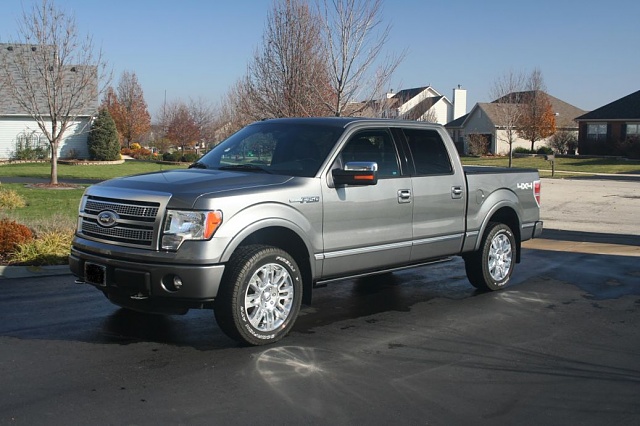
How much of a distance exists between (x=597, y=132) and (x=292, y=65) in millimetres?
48003

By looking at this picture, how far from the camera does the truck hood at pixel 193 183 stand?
19.2 ft

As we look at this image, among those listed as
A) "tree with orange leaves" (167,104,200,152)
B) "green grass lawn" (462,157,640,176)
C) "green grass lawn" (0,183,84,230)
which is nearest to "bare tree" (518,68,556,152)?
"green grass lawn" (462,157,640,176)

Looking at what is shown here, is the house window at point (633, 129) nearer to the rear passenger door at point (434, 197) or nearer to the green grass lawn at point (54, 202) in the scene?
the green grass lawn at point (54, 202)

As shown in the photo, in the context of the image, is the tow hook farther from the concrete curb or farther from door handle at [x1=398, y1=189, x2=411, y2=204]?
the concrete curb

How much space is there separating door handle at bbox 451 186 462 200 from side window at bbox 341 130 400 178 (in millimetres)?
893

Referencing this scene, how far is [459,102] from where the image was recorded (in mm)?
89500

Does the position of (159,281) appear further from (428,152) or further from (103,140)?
(103,140)

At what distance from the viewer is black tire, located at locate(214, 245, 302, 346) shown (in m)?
5.89

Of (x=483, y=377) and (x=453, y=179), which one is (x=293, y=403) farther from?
(x=453, y=179)

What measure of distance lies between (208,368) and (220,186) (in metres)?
1.54

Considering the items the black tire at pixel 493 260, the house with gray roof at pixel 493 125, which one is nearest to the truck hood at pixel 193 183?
the black tire at pixel 493 260

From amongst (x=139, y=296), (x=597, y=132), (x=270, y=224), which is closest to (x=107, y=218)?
(x=139, y=296)

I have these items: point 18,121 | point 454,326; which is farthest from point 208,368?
point 18,121

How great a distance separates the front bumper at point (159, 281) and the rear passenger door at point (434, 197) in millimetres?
2628
